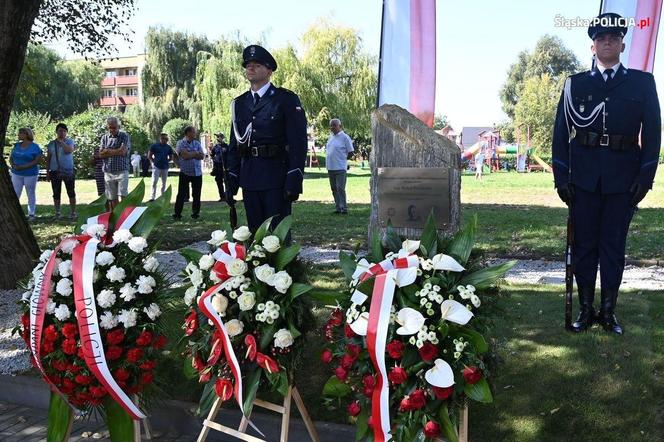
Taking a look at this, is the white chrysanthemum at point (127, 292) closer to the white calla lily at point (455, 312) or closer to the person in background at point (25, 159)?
the white calla lily at point (455, 312)

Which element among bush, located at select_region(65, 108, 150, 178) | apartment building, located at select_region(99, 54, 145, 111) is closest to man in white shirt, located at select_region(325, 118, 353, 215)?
bush, located at select_region(65, 108, 150, 178)

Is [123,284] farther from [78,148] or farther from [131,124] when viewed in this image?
[131,124]

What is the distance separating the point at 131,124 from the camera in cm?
3925

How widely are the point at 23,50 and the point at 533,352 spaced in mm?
6037

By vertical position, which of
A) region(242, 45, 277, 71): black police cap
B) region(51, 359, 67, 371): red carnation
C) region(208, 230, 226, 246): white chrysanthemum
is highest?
region(242, 45, 277, 71): black police cap

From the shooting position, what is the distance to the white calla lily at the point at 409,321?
275 centimetres

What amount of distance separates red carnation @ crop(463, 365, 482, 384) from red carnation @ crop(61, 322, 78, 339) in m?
1.98

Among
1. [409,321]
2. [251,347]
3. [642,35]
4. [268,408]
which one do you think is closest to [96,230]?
[251,347]

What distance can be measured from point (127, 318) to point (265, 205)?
2.45 meters

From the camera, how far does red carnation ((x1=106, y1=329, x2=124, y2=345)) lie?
331 cm

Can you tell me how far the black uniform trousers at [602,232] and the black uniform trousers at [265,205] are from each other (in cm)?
234

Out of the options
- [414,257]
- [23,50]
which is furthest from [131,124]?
[414,257]

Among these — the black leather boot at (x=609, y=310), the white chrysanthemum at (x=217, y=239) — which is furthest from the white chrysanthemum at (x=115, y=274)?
the black leather boot at (x=609, y=310)

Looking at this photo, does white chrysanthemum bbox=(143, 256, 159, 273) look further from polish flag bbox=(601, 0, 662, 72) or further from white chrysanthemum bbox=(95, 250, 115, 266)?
polish flag bbox=(601, 0, 662, 72)
